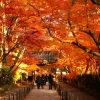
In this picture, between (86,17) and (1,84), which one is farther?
(1,84)

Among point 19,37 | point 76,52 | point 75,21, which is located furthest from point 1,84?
point 75,21

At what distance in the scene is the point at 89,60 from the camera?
101ft

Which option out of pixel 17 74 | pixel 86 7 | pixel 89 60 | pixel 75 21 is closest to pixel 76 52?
pixel 89 60

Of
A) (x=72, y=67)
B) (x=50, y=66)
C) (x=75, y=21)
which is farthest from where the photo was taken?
(x=50, y=66)

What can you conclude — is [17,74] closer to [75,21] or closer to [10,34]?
[10,34]

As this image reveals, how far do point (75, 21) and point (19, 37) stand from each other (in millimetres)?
10530

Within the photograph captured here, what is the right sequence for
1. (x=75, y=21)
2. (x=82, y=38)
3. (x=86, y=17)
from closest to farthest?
(x=86, y=17) < (x=75, y=21) < (x=82, y=38)

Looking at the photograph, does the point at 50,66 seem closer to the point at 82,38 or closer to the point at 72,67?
the point at 72,67

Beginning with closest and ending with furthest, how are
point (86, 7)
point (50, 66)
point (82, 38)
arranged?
point (86, 7) < point (82, 38) < point (50, 66)

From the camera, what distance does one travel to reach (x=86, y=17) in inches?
678

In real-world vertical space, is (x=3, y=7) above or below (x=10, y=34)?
above

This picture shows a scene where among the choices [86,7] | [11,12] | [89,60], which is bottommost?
[89,60]

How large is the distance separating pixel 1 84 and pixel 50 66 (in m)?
34.7

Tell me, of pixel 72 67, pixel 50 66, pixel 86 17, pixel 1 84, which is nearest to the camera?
pixel 86 17
